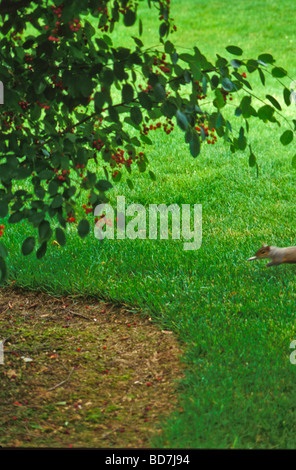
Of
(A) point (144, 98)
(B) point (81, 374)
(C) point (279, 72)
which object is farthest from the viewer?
(B) point (81, 374)

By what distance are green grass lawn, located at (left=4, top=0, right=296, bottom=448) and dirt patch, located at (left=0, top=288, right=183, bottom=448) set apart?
119mm

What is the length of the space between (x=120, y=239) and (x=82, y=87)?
9.12ft

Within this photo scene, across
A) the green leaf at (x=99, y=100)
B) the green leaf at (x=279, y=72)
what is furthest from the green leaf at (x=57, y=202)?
the green leaf at (x=279, y=72)

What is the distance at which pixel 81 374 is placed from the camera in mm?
3348

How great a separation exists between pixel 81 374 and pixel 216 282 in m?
1.30

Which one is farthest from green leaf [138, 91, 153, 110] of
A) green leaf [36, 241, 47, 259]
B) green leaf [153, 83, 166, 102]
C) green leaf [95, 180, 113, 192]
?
green leaf [36, 241, 47, 259]

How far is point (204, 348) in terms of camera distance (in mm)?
3420

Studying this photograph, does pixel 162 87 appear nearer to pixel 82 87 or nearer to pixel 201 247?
pixel 82 87

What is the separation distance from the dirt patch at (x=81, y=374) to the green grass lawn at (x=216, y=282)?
119 millimetres

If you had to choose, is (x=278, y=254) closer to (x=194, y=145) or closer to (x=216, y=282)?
(x=216, y=282)

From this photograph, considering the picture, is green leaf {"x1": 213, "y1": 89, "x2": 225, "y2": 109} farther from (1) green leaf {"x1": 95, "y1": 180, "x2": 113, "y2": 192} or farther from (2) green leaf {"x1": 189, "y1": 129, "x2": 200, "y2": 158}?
(1) green leaf {"x1": 95, "y1": 180, "x2": 113, "y2": 192}

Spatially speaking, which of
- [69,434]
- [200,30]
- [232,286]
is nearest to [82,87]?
→ [69,434]

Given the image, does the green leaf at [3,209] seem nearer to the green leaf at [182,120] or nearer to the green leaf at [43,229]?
the green leaf at [43,229]

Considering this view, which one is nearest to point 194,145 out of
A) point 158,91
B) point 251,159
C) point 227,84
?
point 158,91
